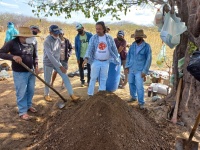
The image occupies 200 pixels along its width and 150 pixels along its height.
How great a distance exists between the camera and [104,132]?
315 centimetres

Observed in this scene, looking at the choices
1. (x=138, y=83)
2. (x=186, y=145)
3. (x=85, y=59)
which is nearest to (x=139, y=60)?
(x=138, y=83)

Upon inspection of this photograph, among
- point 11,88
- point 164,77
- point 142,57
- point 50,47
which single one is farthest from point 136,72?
point 11,88

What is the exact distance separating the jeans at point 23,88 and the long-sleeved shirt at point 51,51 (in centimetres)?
55

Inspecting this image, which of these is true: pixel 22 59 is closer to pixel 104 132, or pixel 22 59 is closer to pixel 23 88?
pixel 23 88

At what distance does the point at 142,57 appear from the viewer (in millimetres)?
4832

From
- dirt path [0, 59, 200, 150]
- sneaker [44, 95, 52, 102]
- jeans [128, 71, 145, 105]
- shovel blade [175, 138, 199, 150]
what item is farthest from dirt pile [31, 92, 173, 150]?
sneaker [44, 95, 52, 102]

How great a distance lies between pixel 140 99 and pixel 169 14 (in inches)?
72.5

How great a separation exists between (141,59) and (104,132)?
2125mm

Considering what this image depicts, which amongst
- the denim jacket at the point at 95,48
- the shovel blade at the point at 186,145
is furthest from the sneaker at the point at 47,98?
the shovel blade at the point at 186,145

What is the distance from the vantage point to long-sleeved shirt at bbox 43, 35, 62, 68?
4750 mm

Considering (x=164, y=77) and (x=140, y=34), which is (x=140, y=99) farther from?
(x=164, y=77)

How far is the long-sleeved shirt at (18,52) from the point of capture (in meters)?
3.99

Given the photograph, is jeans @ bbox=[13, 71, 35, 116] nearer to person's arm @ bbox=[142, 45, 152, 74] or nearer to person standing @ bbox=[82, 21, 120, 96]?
person standing @ bbox=[82, 21, 120, 96]

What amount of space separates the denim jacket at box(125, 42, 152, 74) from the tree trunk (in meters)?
0.52
